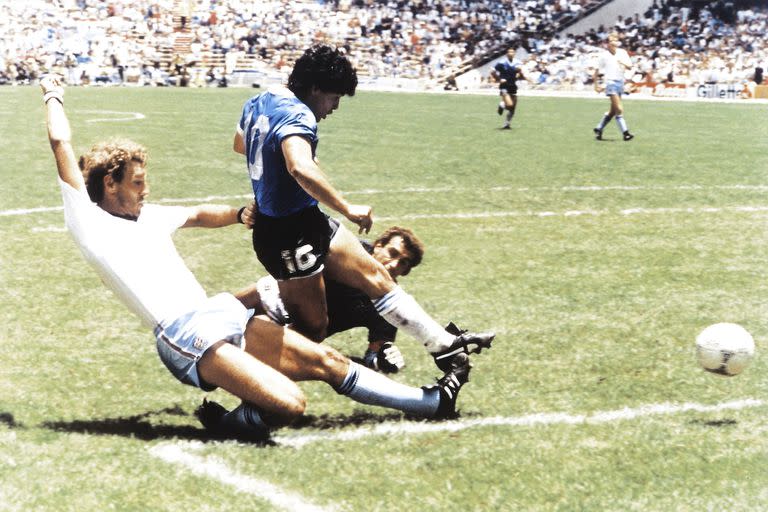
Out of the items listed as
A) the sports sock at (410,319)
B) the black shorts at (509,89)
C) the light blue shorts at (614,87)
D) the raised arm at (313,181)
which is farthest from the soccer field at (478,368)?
the black shorts at (509,89)

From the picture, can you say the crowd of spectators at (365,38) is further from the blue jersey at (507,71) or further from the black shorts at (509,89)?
the black shorts at (509,89)

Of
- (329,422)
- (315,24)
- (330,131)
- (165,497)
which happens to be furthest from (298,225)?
(315,24)

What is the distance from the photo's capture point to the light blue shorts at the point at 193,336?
4547 millimetres

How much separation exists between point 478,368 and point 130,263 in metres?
2.29

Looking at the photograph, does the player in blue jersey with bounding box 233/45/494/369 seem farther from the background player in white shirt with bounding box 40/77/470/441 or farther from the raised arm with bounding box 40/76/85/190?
the raised arm with bounding box 40/76/85/190

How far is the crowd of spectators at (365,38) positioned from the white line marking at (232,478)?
4548 cm

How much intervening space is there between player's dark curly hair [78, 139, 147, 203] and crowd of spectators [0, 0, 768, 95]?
44.8 metres

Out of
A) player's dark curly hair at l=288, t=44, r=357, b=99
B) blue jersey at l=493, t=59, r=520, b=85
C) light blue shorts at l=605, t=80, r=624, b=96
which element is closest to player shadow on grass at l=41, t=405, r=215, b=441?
player's dark curly hair at l=288, t=44, r=357, b=99

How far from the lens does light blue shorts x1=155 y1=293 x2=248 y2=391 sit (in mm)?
4547

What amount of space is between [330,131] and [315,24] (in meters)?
37.8

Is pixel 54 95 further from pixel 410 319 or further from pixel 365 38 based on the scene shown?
pixel 365 38

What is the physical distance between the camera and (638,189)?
13.5 metres

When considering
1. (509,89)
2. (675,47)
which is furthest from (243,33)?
(509,89)

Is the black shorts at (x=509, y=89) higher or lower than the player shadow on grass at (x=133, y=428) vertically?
lower
